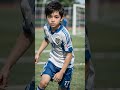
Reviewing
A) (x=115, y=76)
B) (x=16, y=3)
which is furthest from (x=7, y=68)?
(x=115, y=76)

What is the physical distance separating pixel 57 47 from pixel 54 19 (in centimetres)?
24

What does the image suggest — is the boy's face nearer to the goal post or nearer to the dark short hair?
the dark short hair

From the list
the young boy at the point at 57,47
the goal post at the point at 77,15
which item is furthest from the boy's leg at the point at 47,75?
the goal post at the point at 77,15

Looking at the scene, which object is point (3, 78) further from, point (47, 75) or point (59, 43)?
point (59, 43)

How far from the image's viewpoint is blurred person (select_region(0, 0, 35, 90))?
9.74 ft

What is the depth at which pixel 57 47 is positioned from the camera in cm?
314

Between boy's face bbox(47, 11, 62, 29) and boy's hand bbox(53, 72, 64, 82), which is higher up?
boy's face bbox(47, 11, 62, 29)

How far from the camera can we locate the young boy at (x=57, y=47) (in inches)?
122

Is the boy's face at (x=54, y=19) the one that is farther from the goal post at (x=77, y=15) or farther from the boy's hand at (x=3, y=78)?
the goal post at (x=77, y=15)

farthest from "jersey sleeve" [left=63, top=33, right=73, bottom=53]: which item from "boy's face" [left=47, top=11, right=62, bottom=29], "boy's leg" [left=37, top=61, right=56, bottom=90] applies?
"boy's leg" [left=37, top=61, right=56, bottom=90]

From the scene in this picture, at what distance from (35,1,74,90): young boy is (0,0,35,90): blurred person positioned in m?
0.17

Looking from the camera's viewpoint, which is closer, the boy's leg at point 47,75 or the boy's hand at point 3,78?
the boy's hand at point 3,78

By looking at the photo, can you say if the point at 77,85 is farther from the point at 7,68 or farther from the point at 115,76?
the point at 7,68

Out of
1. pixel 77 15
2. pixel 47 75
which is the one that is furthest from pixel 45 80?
A: pixel 77 15
